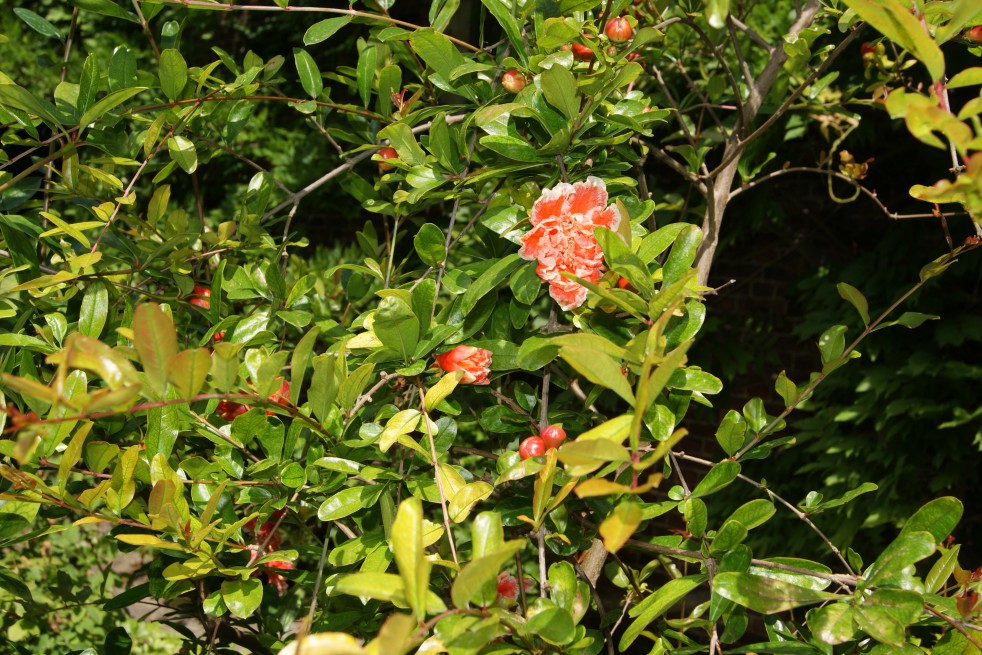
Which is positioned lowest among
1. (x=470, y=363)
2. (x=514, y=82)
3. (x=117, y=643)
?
(x=117, y=643)

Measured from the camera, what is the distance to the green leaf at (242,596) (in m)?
0.82

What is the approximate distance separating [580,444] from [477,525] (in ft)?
0.43

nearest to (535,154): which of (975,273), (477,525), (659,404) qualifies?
(659,404)

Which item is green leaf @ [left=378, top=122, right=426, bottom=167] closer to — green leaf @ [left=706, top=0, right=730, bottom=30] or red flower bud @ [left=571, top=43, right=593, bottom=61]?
red flower bud @ [left=571, top=43, right=593, bottom=61]

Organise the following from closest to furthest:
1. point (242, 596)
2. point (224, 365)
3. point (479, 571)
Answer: point (479, 571) < point (224, 365) < point (242, 596)

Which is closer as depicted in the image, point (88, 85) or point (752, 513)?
point (752, 513)

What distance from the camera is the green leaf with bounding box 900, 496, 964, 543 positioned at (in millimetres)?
705

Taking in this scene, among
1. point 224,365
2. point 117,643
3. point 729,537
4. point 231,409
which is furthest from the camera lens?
point 117,643

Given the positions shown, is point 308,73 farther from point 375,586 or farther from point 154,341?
point 375,586

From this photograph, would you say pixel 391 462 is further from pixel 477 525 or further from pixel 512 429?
pixel 477 525

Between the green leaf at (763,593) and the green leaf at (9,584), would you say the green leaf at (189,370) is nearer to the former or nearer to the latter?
the green leaf at (763,593)

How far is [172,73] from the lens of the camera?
105 cm

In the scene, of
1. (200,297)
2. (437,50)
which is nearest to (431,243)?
(437,50)

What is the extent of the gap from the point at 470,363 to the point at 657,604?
306 mm
